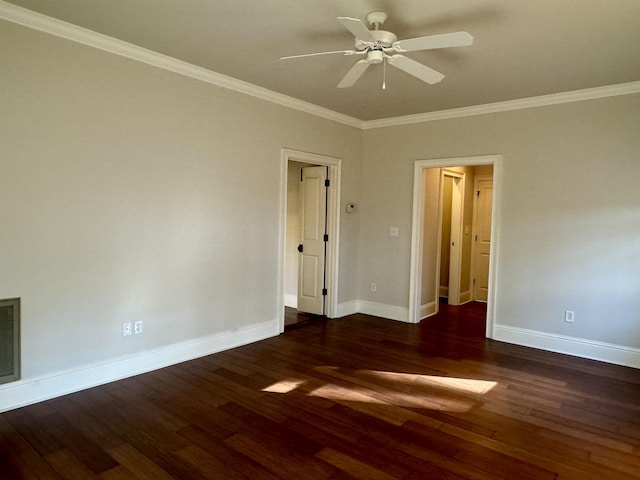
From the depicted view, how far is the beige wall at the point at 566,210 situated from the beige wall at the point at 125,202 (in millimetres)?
2658

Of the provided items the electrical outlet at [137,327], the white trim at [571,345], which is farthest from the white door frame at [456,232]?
the electrical outlet at [137,327]

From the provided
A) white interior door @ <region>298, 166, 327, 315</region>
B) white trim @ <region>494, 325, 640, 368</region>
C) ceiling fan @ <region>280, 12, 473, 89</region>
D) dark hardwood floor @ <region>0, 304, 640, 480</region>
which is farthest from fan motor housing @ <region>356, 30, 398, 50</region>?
white trim @ <region>494, 325, 640, 368</region>

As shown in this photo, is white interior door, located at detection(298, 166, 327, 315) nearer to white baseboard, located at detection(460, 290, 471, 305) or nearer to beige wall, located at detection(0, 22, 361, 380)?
beige wall, located at detection(0, 22, 361, 380)

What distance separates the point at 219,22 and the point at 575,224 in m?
4.03

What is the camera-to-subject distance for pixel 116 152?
3.52 m

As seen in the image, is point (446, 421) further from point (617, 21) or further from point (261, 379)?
point (617, 21)

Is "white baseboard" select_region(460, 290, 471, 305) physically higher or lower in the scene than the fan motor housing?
lower

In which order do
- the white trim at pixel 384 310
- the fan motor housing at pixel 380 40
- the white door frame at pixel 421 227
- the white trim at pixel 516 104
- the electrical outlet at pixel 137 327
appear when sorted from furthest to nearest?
the white trim at pixel 384 310, the white door frame at pixel 421 227, the white trim at pixel 516 104, the electrical outlet at pixel 137 327, the fan motor housing at pixel 380 40

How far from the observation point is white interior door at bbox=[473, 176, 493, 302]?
734 cm

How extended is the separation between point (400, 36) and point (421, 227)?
303cm

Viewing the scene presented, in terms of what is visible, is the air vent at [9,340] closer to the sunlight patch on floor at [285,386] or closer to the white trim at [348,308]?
the sunlight patch on floor at [285,386]

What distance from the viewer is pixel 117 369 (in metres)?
3.62

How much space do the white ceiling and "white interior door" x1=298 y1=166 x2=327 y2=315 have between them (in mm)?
1672

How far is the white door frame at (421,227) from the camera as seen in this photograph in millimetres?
5012
